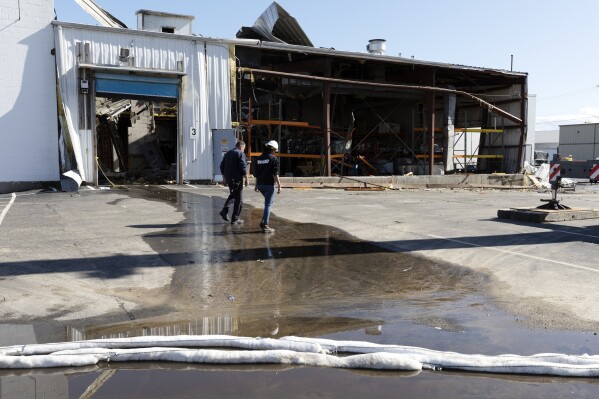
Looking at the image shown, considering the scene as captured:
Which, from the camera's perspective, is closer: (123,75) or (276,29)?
(123,75)

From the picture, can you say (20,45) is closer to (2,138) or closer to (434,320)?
(2,138)

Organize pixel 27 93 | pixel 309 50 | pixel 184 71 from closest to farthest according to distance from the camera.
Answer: pixel 27 93 < pixel 184 71 < pixel 309 50

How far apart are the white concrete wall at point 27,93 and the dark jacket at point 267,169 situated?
12273 mm

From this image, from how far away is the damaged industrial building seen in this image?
20.0 meters

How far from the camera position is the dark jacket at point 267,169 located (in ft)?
34.2

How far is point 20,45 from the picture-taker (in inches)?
750

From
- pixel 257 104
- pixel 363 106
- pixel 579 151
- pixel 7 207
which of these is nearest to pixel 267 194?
pixel 7 207

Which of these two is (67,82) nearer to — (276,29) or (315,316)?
(276,29)

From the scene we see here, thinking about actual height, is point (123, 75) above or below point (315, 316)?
above

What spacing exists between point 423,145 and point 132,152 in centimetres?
1525

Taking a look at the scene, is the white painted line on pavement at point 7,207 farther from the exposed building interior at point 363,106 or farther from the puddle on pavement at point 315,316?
the exposed building interior at point 363,106

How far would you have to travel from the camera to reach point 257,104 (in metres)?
27.1

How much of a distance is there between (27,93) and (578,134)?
→ 5364 cm

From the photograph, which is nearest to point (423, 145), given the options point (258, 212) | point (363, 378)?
point (258, 212)
